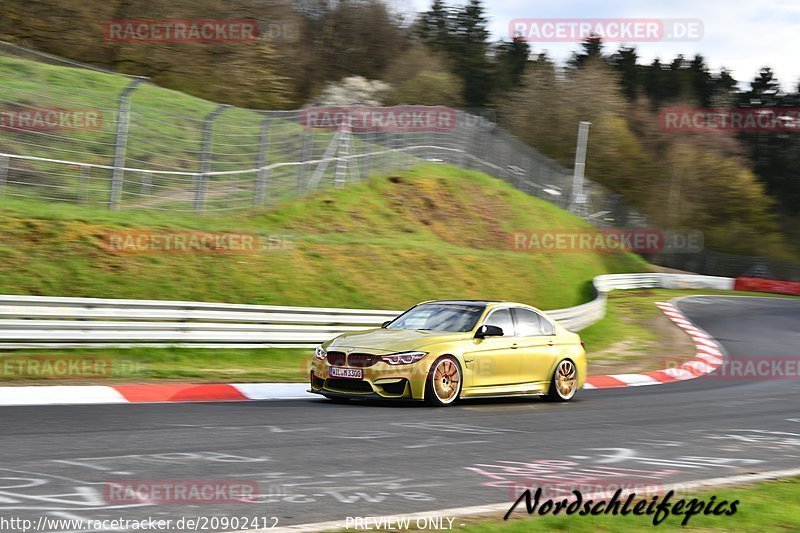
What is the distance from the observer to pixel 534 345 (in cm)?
1339

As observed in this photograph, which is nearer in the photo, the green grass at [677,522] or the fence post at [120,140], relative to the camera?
the green grass at [677,522]

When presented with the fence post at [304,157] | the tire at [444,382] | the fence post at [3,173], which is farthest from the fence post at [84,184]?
the tire at [444,382]

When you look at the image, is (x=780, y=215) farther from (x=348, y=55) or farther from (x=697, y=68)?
(x=348, y=55)

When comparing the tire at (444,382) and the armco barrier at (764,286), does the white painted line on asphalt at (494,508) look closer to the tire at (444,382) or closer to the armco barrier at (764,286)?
the tire at (444,382)

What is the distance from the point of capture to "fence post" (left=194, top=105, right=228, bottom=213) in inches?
824

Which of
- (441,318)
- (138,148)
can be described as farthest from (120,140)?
(441,318)

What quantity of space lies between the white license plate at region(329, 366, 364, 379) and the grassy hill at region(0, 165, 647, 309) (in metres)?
6.47

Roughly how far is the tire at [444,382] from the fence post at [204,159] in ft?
35.3

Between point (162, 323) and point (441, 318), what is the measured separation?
5.08 m

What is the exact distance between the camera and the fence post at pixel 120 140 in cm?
1842

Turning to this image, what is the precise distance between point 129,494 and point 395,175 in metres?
27.5

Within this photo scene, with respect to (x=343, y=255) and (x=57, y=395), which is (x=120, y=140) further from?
(x=57, y=395)

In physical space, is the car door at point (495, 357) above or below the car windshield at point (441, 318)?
below

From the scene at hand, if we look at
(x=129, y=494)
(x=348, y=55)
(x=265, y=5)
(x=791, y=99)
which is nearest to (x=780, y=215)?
(x=791, y=99)
